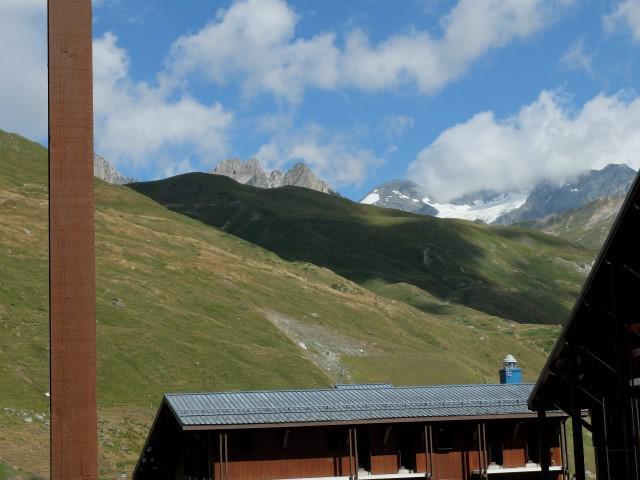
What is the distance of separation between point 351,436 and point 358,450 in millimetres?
1633

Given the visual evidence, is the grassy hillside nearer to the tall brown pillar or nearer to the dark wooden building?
the dark wooden building

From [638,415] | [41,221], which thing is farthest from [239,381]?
[638,415]

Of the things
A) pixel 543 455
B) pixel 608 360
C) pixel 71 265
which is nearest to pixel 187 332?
pixel 543 455

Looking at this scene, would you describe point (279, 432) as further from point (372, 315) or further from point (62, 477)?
point (372, 315)

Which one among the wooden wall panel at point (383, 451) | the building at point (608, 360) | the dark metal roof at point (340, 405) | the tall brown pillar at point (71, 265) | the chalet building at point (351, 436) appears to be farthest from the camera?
the wooden wall panel at point (383, 451)

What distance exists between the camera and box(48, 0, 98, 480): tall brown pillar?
8.90m

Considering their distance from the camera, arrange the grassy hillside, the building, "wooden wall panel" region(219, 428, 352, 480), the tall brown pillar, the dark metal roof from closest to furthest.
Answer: the tall brown pillar → the building → the dark metal roof → "wooden wall panel" region(219, 428, 352, 480) → the grassy hillside

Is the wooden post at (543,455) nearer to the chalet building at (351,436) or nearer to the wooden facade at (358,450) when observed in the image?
the wooden facade at (358,450)

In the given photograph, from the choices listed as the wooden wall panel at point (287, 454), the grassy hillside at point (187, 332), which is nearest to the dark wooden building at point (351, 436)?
the wooden wall panel at point (287, 454)

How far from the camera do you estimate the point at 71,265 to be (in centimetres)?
907

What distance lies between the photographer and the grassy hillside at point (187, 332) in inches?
3248

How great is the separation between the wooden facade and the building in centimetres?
1790

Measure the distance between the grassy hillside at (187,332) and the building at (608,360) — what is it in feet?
138

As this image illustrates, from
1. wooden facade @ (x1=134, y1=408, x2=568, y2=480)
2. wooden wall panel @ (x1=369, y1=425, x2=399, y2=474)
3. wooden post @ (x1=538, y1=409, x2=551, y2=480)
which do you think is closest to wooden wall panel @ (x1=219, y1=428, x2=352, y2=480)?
wooden facade @ (x1=134, y1=408, x2=568, y2=480)
